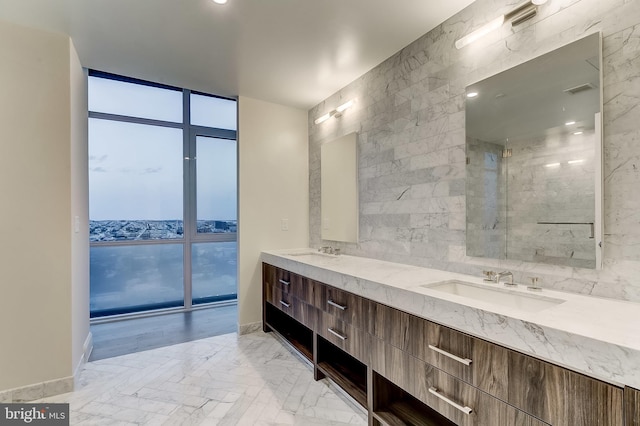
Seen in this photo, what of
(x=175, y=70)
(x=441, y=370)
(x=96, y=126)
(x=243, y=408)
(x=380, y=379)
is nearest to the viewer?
(x=441, y=370)

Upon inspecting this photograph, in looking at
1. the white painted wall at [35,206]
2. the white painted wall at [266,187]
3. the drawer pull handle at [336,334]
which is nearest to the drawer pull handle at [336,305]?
the drawer pull handle at [336,334]

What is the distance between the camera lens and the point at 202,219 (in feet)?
13.9

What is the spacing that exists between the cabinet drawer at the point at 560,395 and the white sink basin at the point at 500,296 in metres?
0.44

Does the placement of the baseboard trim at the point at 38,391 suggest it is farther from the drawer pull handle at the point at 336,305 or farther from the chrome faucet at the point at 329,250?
the chrome faucet at the point at 329,250

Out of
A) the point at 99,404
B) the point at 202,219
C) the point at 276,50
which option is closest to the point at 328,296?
the point at 99,404

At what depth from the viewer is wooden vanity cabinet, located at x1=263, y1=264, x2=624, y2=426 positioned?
3.06ft

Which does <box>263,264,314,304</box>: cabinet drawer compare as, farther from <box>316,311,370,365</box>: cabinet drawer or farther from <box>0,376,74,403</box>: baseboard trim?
<box>0,376,74,403</box>: baseboard trim

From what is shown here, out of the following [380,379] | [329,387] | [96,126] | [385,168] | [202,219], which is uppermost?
[96,126]

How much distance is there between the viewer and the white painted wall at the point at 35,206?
2.00 meters

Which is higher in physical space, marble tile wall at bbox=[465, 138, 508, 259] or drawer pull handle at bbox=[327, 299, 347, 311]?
marble tile wall at bbox=[465, 138, 508, 259]

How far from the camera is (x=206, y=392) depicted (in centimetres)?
214

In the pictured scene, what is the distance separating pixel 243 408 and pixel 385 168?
1.96m

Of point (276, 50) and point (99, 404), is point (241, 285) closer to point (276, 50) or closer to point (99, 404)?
point (99, 404)

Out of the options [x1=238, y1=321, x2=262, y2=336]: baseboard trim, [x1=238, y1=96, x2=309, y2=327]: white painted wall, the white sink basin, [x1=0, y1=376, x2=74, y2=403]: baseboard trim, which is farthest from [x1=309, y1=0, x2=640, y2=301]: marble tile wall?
[x1=0, y1=376, x2=74, y2=403]: baseboard trim
